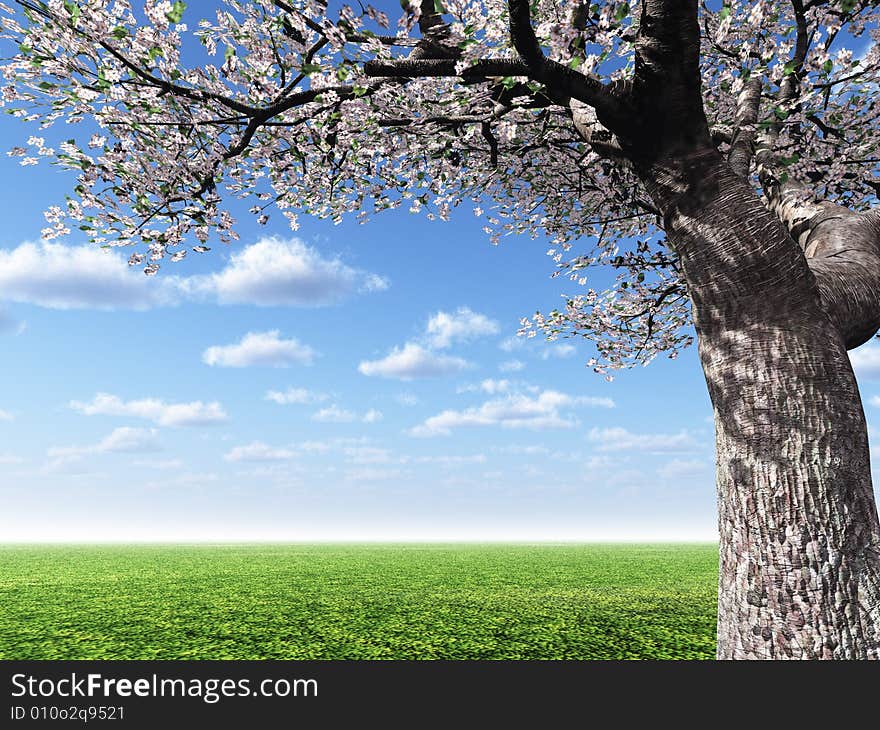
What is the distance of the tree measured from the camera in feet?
16.0

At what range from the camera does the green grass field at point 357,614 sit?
20.3 ft

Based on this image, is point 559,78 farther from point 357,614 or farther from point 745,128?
point 357,614

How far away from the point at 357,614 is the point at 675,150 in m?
6.78

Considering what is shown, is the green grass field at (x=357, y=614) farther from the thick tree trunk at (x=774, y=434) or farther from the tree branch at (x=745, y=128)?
the tree branch at (x=745, y=128)

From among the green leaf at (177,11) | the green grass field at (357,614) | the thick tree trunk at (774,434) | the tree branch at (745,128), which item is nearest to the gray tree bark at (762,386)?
the thick tree trunk at (774,434)

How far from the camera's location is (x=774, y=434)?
4.98 meters

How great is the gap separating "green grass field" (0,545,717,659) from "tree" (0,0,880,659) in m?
→ 2.10

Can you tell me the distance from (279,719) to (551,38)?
6327 millimetres

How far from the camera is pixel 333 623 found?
289 inches

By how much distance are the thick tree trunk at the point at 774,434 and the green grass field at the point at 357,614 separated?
66.8 inches

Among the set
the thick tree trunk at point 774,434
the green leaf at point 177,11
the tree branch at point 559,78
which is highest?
the green leaf at point 177,11

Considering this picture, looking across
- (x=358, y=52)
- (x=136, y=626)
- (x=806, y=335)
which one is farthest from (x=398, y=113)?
(x=136, y=626)

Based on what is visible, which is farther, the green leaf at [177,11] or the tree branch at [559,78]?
the green leaf at [177,11]

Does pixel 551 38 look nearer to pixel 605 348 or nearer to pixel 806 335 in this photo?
pixel 806 335
